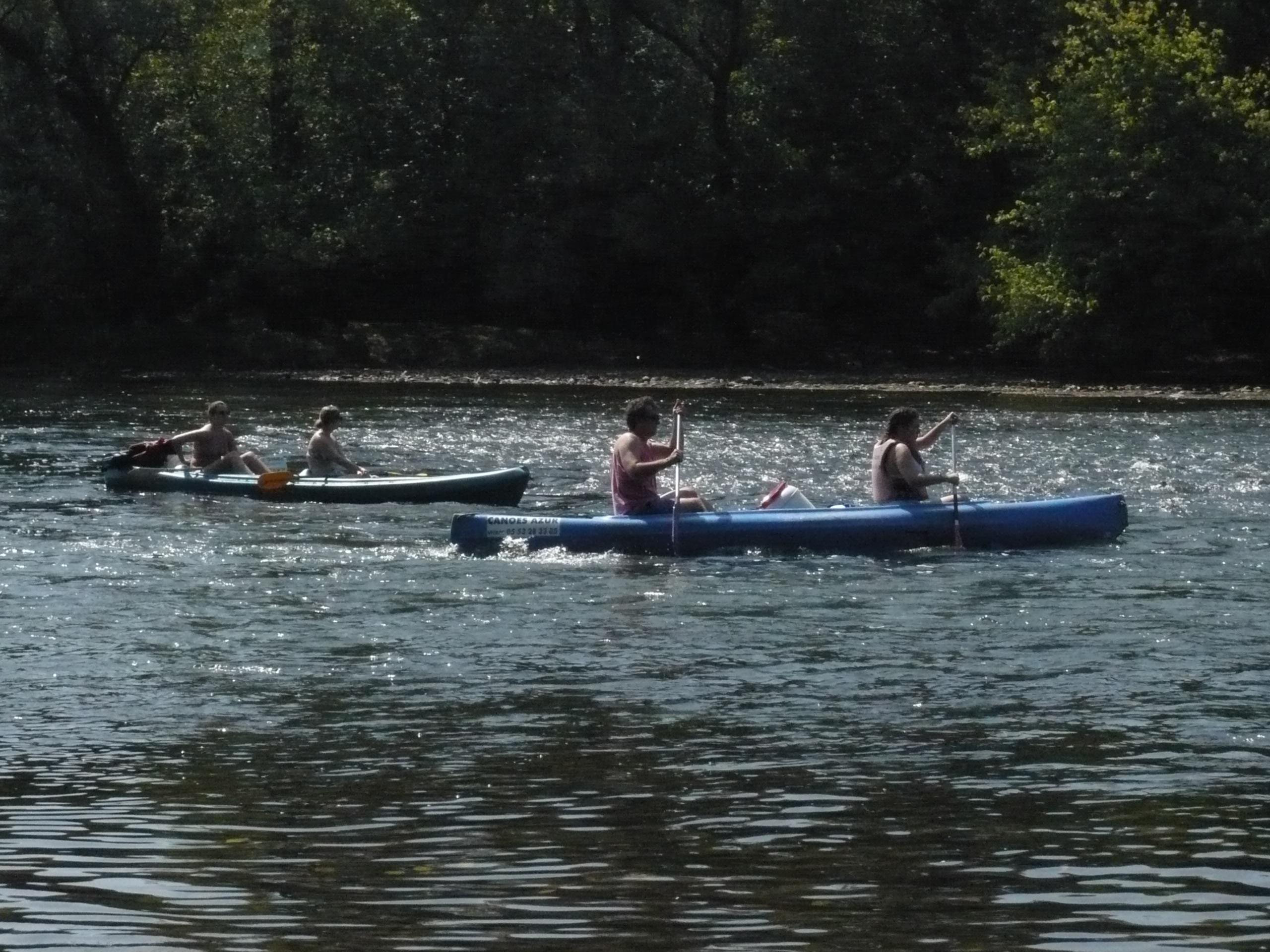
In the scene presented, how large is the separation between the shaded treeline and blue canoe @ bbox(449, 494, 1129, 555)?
21.6 meters

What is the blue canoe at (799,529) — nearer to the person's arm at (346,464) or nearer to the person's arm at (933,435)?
the person's arm at (933,435)

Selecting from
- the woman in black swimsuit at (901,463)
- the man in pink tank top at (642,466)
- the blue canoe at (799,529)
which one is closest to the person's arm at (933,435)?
the woman in black swimsuit at (901,463)

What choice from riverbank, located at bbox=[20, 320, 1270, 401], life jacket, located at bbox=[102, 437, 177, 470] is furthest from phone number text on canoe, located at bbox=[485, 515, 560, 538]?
riverbank, located at bbox=[20, 320, 1270, 401]

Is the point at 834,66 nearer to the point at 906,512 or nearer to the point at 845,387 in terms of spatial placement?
the point at 845,387

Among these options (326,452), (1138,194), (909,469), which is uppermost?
(1138,194)

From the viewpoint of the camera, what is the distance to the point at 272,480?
18234mm

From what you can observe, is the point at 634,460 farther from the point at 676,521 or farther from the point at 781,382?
the point at 781,382

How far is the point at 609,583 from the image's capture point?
13539 millimetres

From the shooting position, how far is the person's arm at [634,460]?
14578mm

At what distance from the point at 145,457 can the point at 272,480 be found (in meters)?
1.83

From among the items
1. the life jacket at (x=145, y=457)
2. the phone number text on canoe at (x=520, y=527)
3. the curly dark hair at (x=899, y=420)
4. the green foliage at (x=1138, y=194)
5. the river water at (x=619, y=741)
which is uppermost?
the green foliage at (x=1138, y=194)

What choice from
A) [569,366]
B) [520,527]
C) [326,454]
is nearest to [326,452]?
[326,454]

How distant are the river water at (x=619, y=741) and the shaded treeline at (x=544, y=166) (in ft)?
73.7

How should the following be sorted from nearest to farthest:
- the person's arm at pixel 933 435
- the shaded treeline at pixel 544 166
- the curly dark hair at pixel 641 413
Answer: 1. the curly dark hair at pixel 641 413
2. the person's arm at pixel 933 435
3. the shaded treeline at pixel 544 166
